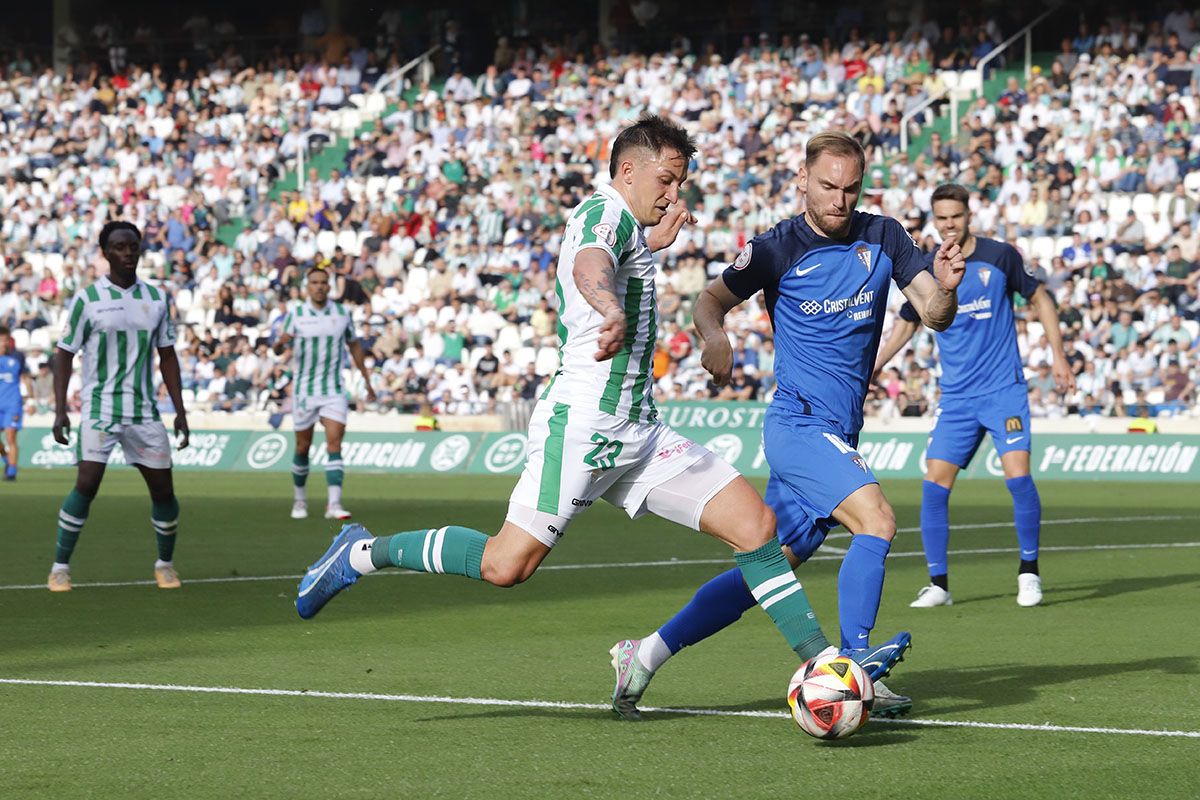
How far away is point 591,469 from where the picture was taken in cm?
668

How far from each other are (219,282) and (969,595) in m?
27.3

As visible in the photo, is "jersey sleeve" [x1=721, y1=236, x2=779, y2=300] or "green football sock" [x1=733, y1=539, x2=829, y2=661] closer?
"green football sock" [x1=733, y1=539, x2=829, y2=661]

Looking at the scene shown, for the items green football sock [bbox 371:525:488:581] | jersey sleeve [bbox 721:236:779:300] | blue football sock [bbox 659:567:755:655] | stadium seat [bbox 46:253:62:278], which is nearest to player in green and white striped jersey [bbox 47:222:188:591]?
green football sock [bbox 371:525:488:581]

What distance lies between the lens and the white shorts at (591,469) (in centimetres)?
666

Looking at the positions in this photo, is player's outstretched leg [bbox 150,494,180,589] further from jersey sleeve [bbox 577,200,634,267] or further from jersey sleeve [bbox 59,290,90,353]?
jersey sleeve [bbox 577,200,634,267]

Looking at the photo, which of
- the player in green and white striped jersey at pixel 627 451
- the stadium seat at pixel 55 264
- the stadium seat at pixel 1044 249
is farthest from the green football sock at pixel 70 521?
the stadium seat at pixel 55 264

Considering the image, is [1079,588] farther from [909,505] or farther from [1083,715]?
[909,505]

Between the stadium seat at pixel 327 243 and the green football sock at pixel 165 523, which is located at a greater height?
the stadium seat at pixel 327 243

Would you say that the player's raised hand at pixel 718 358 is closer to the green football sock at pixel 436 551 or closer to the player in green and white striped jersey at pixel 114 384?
the green football sock at pixel 436 551

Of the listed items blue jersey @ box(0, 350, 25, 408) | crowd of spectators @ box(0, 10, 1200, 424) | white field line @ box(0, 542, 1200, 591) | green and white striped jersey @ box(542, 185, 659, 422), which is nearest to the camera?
green and white striped jersey @ box(542, 185, 659, 422)

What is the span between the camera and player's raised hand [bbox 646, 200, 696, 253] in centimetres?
715

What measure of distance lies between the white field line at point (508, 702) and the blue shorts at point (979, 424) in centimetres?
435

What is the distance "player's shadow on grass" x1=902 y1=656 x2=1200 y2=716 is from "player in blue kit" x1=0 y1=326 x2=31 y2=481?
20.4 meters

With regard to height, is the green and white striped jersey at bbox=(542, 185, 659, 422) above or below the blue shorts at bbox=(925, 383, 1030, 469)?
above
